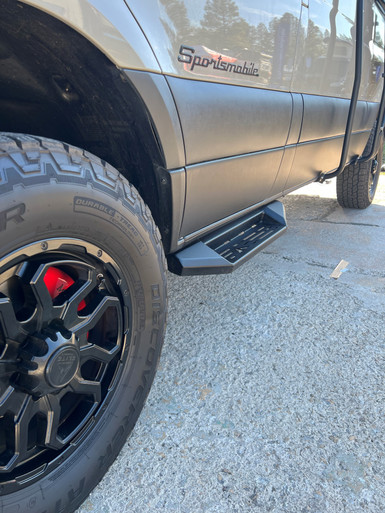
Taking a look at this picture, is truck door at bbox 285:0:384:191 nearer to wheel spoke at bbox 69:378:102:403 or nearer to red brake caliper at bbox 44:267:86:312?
red brake caliper at bbox 44:267:86:312

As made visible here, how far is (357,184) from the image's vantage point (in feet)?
14.9

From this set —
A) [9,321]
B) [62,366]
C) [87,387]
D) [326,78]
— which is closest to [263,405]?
[87,387]

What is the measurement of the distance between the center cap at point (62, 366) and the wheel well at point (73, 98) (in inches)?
25.9

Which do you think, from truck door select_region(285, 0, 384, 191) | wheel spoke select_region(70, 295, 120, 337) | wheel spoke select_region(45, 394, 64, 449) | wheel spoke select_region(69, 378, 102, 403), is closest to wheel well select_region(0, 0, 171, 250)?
wheel spoke select_region(70, 295, 120, 337)

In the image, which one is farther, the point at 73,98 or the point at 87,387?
the point at 73,98

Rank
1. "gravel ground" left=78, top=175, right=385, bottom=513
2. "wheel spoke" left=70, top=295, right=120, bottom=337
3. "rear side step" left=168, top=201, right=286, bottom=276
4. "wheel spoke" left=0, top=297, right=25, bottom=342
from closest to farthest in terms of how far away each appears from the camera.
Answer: "wheel spoke" left=0, top=297, right=25, bottom=342
"wheel spoke" left=70, top=295, right=120, bottom=337
"gravel ground" left=78, top=175, right=385, bottom=513
"rear side step" left=168, top=201, right=286, bottom=276

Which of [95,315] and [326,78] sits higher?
[326,78]

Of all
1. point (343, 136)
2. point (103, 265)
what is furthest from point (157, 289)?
point (343, 136)

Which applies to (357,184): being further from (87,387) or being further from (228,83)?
(87,387)

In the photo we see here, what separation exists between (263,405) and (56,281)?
0.99m

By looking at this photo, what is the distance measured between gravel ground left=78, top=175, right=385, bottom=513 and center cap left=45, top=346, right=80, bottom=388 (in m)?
0.46

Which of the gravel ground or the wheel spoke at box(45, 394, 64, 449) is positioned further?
the gravel ground

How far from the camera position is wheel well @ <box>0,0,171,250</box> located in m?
1.21

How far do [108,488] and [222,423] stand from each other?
1.56ft
